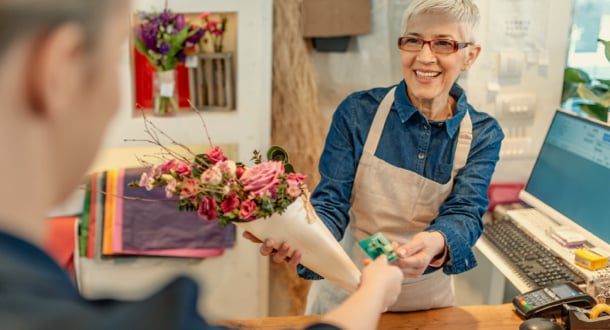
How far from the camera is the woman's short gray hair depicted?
1898 millimetres

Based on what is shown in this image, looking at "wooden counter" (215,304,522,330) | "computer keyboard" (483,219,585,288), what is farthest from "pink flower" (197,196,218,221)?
"computer keyboard" (483,219,585,288)

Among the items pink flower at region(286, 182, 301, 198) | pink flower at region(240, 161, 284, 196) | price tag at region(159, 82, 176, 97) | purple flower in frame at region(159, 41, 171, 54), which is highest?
purple flower in frame at region(159, 41, 171, 54)

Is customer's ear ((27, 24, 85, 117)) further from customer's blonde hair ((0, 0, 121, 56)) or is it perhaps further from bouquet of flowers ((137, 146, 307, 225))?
bouquet of flowers ((137, 146, 307, 225))

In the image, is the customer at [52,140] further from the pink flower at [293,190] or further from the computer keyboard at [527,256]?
the computer keyboard at [527,256]

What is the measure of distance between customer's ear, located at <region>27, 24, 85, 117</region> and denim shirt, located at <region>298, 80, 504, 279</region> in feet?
4.60

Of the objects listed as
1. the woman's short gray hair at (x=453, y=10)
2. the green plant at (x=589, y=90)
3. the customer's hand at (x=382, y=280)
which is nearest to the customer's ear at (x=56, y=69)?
the customer's hand at (x=382, y=280)

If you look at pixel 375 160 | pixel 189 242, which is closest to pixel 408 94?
pixel 375 160

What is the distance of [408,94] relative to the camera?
6.64 ft

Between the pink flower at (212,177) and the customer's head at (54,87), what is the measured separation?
3.00 feet

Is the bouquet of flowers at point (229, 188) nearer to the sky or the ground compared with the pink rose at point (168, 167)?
nearer to the ground

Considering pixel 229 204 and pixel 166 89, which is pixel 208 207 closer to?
pixel 229 204

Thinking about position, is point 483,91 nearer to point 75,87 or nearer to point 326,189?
Answer: point 326,189

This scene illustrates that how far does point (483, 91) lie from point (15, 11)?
254 cm

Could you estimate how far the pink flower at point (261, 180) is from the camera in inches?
60.6
